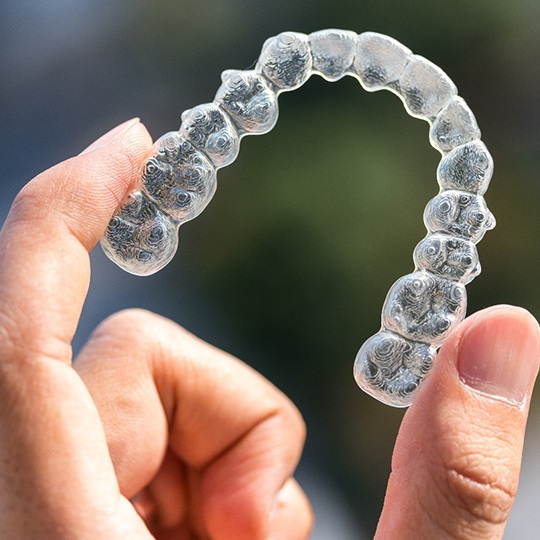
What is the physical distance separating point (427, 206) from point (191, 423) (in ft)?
1.89

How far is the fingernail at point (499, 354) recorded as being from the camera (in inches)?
28.4

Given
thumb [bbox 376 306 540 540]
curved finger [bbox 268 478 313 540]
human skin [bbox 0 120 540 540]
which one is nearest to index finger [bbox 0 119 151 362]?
human skin [bbox 0 120 540 540]

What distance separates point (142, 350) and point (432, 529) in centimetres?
63

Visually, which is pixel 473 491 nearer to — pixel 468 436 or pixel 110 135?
pixel 468 436

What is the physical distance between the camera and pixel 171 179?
0.87 metres

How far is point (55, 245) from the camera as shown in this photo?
0.74m

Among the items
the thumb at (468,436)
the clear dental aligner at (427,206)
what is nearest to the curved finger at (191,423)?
the clear dental aligner at (427,206)

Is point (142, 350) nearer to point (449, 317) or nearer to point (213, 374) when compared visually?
point (213, 374)

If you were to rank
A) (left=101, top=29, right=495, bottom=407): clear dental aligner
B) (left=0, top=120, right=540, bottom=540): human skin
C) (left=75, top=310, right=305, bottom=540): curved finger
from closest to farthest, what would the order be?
(left=0, top=120, right=540, bottom=540): human skin → (left=101, top=29, right=495, bottom=407): clear dental aligner → (left=75, top=310, right=305, bottom=540): curved finger

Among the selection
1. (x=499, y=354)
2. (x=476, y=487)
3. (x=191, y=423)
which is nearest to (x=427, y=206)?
(x=499, y=354)

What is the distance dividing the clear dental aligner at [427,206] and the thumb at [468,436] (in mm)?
84

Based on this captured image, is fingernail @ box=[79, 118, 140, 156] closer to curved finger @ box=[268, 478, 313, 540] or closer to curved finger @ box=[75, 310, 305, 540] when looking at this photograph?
curved finger @ box=[75, 310, 305, 540]

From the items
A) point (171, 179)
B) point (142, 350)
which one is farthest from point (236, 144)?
point (142, 350)

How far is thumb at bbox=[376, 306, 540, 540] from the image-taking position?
2.27 ft
